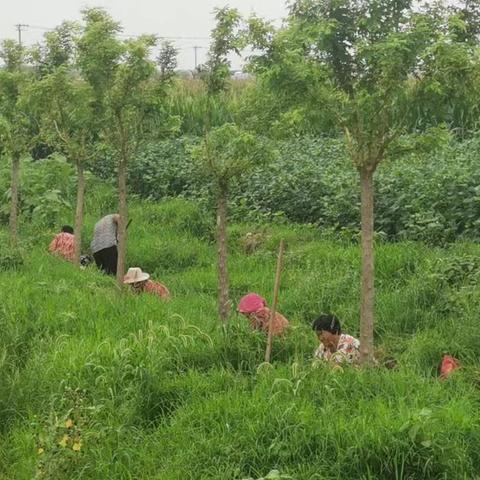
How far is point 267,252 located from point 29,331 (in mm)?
4202

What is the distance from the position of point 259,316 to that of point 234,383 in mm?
1562

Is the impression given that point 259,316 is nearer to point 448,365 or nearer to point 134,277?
point 448,365

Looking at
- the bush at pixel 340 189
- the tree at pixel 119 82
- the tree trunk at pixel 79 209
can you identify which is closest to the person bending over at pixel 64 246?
the tree trunk at pixel 79 209

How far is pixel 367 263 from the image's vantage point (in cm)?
560

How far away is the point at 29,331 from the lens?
6.77 m

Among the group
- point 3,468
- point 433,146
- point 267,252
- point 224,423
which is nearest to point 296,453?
point 224,423

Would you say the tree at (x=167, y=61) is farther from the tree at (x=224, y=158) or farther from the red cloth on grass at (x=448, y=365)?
the red cloth on grass at (x=448, y=365)

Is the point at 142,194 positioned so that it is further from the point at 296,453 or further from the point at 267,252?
the point at 296,453

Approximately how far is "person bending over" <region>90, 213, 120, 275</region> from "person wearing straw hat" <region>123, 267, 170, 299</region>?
4.86ft

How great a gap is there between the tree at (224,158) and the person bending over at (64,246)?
383cm

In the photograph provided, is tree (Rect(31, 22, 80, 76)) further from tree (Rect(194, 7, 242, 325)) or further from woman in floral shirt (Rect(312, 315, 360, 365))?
woman in floral shirt (Rect(312, 315, 360, 365))

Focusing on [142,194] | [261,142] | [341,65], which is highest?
[341,65]

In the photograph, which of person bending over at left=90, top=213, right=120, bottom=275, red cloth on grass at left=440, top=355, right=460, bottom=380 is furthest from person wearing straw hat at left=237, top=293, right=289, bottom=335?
person bending over at left=90, top=213, right=120, bottom=275

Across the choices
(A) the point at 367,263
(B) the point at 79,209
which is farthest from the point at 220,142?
(B) the point at 79,209
